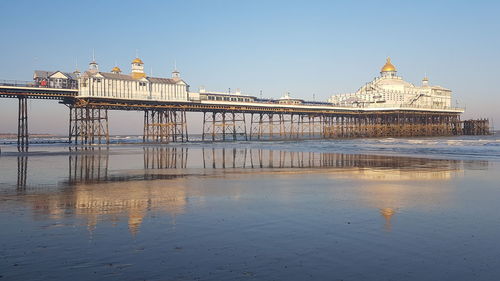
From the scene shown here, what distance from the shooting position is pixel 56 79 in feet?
204

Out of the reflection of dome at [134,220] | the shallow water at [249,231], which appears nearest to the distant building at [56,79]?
the shallow water at [249,231]

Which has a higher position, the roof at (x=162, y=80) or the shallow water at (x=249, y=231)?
the roof at (x=162, y=80)

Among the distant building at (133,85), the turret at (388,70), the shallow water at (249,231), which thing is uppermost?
the turret at (388,70)

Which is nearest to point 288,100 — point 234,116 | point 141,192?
point 234,116

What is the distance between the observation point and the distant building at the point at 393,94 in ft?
372

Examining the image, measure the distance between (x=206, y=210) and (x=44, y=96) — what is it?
54782 millimetres

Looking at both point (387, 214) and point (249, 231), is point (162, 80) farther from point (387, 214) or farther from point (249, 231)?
point (249, 231)

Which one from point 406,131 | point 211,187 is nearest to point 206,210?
point 211,187

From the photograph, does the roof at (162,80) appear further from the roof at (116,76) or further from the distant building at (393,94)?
the distant building at (393,94)

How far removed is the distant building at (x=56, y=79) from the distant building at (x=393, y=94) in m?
74.6

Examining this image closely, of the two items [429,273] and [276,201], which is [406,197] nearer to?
[276,201]

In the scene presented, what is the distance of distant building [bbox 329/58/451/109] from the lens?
113312mm

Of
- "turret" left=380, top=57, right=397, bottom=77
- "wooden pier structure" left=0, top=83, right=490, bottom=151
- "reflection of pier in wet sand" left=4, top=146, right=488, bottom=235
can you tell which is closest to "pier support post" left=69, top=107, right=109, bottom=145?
"wooden pier structure" left=0, top=83, right=490, bottom=151

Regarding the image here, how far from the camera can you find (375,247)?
7.06m
